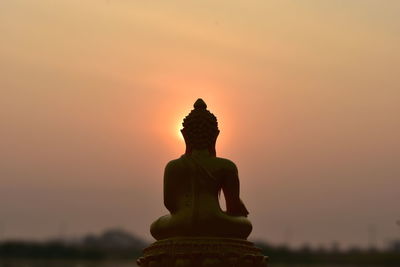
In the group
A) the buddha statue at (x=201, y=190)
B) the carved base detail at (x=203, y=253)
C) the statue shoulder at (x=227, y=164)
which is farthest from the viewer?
the statue shoulder at (x=227, y=164)

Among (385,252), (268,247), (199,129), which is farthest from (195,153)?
(385,252)

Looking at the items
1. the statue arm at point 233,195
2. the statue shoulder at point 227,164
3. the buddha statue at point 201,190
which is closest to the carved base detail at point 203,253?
the buddha statue at point 201,190

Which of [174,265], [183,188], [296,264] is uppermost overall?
[296,264]

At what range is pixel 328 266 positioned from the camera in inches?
1993

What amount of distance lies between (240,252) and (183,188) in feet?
3.47

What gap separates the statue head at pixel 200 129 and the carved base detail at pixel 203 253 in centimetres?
125

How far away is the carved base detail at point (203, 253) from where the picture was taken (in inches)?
504

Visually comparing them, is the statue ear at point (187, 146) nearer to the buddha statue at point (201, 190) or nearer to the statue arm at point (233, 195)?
the buddha statue at point (201, 190)

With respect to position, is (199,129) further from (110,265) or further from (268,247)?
(110,265)

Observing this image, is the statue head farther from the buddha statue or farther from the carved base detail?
the carved base detail

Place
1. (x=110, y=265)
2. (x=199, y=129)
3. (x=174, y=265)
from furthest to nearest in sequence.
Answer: (x=110, y=265)
(x=199, y=129)
(x=174, y=265)

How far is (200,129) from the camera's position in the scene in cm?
1369

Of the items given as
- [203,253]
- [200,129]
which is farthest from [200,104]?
[203,253]

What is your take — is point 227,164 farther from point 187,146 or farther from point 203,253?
point 203,253
